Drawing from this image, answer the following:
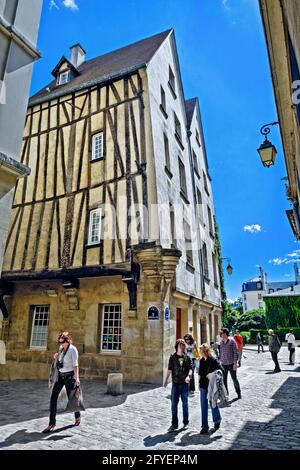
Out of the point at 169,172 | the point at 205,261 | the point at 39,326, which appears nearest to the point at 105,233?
the point at 169,172

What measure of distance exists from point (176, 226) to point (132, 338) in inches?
169

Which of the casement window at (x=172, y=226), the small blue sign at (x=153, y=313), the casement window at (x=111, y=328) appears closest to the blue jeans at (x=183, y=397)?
the small blue sign at (x=153, y=313)

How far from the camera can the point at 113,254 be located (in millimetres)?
9211

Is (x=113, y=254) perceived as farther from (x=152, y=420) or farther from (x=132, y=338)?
(x=152, y=420)

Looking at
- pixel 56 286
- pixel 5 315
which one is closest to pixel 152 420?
pixel 56 286

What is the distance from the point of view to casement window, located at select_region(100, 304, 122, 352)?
9352 millimetres

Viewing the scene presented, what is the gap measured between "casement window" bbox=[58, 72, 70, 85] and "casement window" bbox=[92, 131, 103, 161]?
5388 mm

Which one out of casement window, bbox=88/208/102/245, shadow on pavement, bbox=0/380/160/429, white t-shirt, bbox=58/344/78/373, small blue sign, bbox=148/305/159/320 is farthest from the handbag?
casement window, bbox=88/208/102/245

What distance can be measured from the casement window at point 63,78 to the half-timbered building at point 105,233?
219 centimetres

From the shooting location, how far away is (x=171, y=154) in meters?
12.1

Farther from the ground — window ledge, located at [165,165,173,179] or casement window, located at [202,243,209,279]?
window ledge, located at [165,165,173,179]

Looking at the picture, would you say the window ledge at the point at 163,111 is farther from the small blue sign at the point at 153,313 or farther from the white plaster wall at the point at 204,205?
the small blue sign at the point at 153,313

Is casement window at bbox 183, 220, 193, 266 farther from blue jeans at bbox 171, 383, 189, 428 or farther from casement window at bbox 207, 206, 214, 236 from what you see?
blue jeans at bbox 171, 383, 189, 428

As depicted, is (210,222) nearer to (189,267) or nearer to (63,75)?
(189,267)
